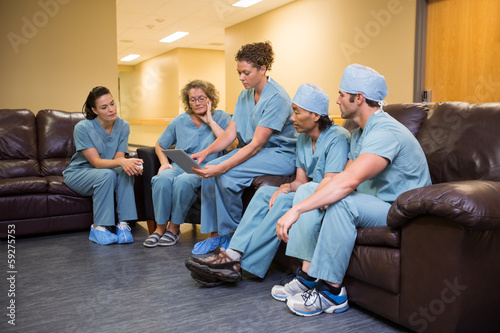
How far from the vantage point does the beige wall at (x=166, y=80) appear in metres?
10.9

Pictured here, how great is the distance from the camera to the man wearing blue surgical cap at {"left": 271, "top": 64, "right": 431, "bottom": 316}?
173cm

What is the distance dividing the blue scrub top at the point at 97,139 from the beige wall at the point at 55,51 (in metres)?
2.56

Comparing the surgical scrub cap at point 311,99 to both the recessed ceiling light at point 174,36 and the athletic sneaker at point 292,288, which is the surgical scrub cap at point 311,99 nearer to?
the athletic sneaker at point 292,288

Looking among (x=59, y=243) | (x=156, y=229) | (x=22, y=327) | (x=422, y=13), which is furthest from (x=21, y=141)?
(x=422, y=13)

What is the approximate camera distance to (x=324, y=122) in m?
2.23

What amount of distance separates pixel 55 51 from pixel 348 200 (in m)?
4.87

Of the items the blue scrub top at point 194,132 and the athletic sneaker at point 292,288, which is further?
the blue scrub top at point 194,132

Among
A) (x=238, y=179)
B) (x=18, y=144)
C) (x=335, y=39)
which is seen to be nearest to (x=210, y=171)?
(x=238, y=179)

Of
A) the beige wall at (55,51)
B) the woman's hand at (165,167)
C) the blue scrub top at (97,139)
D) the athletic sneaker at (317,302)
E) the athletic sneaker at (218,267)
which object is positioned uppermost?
the beige wall at (55,51)

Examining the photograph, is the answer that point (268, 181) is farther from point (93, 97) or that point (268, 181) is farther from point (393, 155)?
point (93, 97)

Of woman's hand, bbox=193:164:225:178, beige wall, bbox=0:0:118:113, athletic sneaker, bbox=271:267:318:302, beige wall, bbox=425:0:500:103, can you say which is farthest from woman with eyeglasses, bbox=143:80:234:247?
beige wall, bbox=0:0:118:113

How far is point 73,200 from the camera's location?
10.6 ft

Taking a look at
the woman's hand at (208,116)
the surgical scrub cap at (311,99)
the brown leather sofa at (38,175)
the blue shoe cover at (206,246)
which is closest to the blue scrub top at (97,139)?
the brown leather sofa at (38,175)

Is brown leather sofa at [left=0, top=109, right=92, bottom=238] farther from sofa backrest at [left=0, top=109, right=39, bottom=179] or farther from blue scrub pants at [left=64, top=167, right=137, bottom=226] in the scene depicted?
blue scrub pants at [left=64, top=167, right=137, bottom=226]
